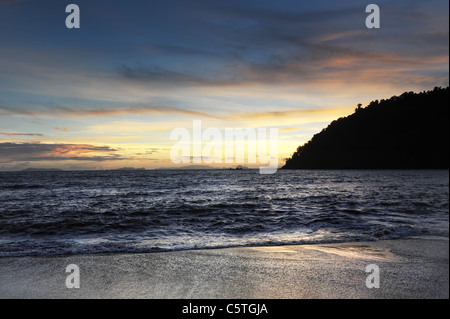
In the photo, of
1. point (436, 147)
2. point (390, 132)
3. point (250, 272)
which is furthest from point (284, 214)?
point (436, 147)

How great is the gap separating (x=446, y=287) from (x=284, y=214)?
1327 centimetres

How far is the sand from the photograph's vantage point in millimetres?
4227

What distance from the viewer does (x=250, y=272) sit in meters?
5.31

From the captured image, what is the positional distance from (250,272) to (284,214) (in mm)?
10514

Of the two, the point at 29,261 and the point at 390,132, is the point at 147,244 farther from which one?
the point at 390,132

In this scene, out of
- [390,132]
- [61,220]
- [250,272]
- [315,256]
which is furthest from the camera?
[61,220]

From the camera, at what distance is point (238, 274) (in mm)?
5207

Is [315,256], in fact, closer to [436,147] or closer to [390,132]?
[390,132]

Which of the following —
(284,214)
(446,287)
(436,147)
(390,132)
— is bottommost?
(284,214)

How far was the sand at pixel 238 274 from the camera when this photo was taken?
4227 mm
